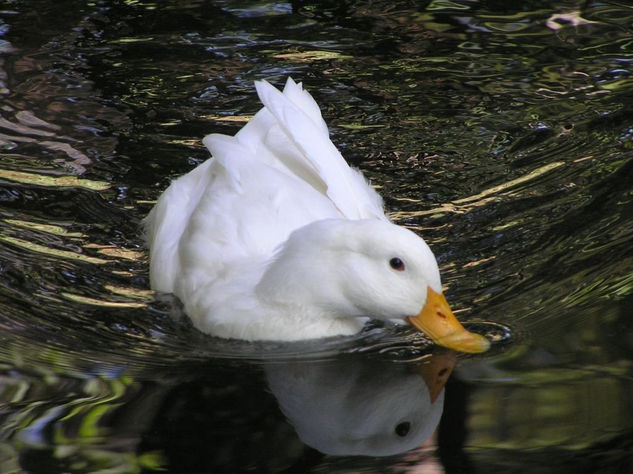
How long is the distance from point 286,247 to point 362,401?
90cm

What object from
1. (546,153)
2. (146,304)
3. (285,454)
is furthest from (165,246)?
(546,153)

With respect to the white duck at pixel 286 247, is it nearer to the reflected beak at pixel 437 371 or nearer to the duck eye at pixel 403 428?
the reflected beak at pixel 437 371

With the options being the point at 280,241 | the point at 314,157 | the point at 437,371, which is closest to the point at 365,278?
the point at 437,371

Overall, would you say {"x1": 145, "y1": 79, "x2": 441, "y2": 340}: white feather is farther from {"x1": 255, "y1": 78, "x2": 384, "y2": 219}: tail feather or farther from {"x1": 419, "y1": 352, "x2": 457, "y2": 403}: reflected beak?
{"x1": 419, "y1": 352, "x2": 457, "y2": 403}: reflected beak

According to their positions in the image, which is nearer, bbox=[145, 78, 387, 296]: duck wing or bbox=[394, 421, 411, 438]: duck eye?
bbox=[394, 421, 411, 438]: duck eye

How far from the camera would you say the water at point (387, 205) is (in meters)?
3.74

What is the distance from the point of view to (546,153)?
6289 millimetres

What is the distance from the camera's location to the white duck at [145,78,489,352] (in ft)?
14.5

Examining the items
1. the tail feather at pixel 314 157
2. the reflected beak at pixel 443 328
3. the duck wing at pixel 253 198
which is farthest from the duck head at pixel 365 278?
the tail feather at pixel 314 157

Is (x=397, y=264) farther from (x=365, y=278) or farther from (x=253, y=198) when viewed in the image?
(x=253, y=198)

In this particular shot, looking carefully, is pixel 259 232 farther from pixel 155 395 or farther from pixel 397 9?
pixel 397 9

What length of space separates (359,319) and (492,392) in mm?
958

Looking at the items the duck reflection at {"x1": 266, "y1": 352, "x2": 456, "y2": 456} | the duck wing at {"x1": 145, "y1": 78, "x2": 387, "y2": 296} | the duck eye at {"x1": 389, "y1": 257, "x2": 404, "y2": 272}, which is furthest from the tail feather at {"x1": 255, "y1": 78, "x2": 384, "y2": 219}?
the duck reflection at {"x1": 266, "y1": 352, "x2": 456, "y2": 456}

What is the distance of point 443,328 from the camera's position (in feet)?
14.5
